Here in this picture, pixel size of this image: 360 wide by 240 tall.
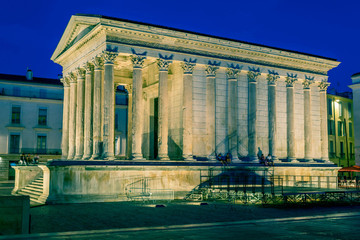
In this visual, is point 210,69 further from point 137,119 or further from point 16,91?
point 16,91

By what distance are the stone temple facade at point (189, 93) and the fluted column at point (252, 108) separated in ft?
0.28

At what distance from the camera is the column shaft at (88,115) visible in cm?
3316

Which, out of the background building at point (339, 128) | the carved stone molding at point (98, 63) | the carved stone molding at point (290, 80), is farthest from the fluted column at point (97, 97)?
the background building at point (339, 128)

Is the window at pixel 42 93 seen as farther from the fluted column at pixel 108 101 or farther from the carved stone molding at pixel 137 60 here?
the carved stone molding at pixel 137 60

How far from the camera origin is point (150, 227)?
1568 cm

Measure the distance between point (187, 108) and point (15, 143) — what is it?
33321 millimetres

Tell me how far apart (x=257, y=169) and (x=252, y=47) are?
34.3 feet

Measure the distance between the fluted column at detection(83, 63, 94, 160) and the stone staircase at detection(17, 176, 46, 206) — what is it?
3.84 meters

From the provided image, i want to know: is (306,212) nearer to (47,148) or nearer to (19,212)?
(19,212)

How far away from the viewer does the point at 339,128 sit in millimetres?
65688

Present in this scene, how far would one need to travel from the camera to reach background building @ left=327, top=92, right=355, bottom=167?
64.4 m

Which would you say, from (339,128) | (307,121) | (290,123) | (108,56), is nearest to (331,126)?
(339,128)

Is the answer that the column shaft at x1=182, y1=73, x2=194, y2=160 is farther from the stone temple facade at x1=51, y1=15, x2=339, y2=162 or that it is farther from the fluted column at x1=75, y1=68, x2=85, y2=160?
the fluted column at x1=75, y1=68, x2=85, y2=160

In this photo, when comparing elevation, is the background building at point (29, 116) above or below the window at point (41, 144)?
above
